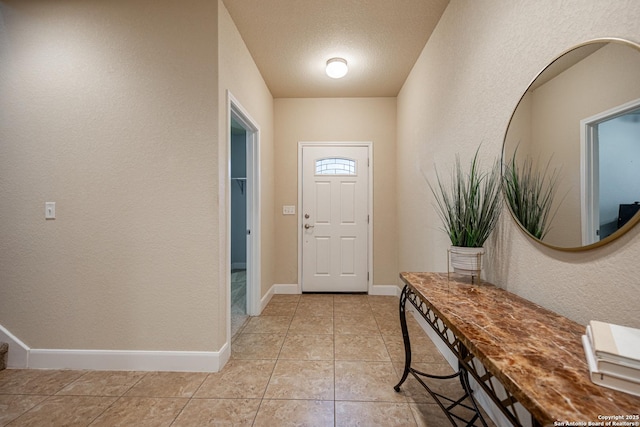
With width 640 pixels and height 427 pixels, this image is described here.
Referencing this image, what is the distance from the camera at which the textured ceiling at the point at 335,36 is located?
200 centimetres

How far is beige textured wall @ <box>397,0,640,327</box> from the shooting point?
0.86m

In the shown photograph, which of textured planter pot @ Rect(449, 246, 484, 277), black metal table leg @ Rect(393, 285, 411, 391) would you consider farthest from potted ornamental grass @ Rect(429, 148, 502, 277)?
black metal table leg @ Rect(393, 285, 411, 391)

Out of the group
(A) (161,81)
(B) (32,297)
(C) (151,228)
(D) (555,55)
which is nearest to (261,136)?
(A) (161,81)

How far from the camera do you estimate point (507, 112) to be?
134 centimetres

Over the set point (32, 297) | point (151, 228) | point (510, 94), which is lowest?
point (32, 297)

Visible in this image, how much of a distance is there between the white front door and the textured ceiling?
0.88 metres

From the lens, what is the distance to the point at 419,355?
205 centimetres

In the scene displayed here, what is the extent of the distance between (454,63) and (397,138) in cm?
163

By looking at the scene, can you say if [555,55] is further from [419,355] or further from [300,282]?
[300,282]

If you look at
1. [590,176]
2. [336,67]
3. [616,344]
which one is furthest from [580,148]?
[336,67]

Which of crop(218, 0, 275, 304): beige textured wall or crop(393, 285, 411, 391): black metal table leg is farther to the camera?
crop(218, 0, 275, 304): beige textured wall

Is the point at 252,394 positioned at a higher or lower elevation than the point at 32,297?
lower

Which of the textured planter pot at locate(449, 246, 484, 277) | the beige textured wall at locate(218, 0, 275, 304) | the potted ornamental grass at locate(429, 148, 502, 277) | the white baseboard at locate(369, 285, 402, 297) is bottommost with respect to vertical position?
the white baseboard at locate(369, 285, 402, 297)

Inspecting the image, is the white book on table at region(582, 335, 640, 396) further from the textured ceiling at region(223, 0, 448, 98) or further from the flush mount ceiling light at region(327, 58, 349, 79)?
the flush mount ceiling light at region(327, 58, 349, 79)
